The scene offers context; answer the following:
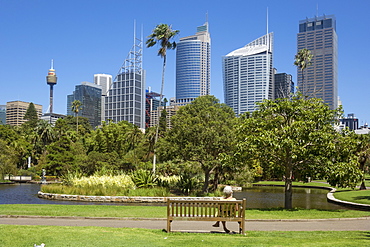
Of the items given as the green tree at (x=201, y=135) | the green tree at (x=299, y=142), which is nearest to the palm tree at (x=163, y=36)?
the green tree at (x=201, y=135)

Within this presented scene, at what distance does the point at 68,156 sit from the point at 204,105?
3055cm

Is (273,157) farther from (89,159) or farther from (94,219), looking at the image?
(89,159)

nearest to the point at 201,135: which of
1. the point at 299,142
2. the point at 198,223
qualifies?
the point at 299,142

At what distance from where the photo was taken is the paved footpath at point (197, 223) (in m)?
13.1

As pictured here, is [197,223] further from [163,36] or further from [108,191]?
[163,36]

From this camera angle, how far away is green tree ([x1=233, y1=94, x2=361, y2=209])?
19.1 meters

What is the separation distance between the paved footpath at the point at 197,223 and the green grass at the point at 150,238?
5.89ft

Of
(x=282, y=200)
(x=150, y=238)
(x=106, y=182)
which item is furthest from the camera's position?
(x=106, y=182)

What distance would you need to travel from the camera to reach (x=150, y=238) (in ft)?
32.5

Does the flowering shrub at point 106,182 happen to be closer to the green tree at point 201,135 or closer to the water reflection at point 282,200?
the green tree at point 201,135

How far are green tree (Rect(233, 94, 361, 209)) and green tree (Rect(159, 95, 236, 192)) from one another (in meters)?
10.3

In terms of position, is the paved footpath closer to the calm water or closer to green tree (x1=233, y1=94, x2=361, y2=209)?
green tree (x1=233, y1=94, x2=361, y2=209)

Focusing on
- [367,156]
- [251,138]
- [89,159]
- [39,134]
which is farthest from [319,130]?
[39,134]

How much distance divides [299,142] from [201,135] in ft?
44.1
